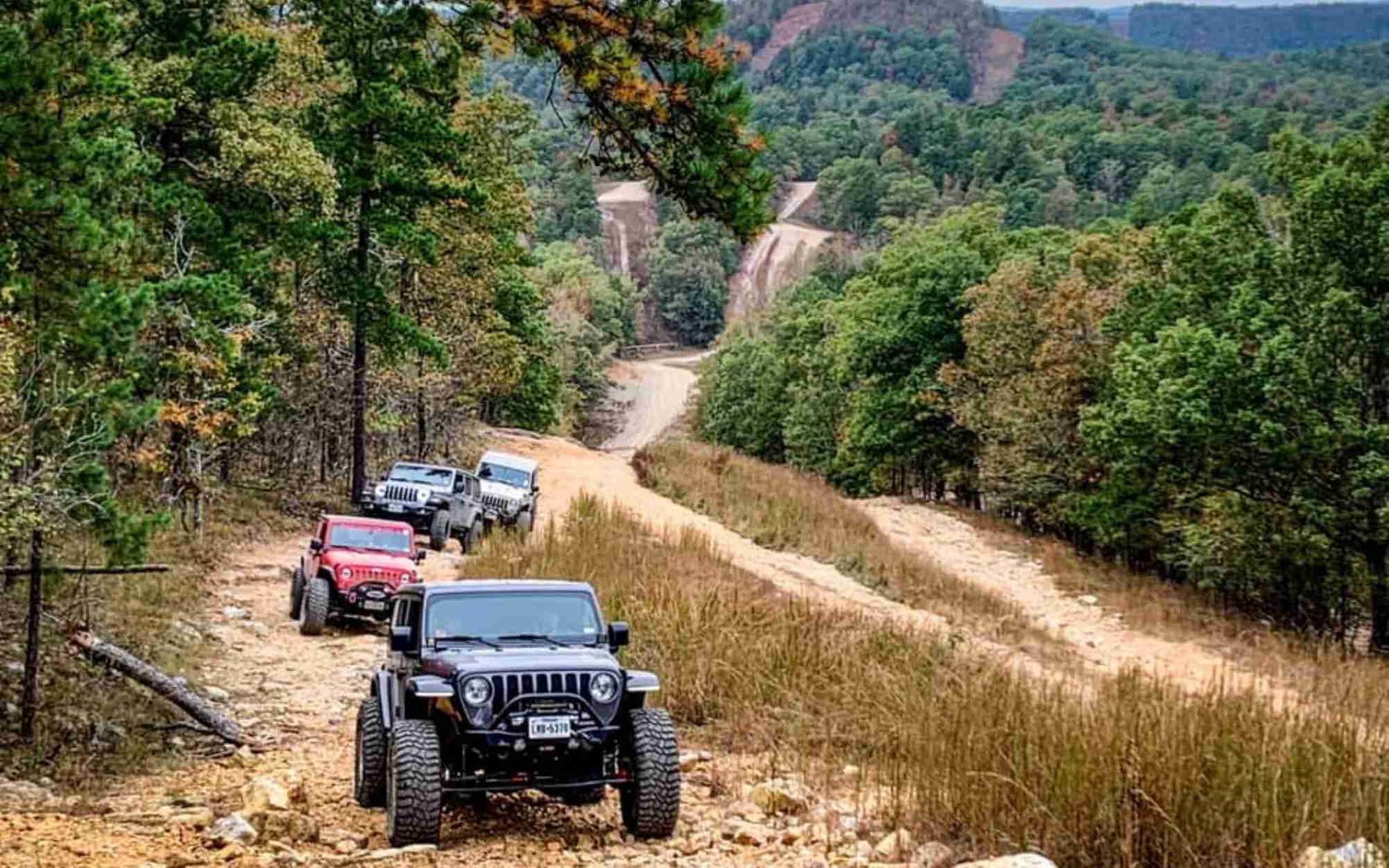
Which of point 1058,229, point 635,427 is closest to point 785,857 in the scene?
point 1058,229

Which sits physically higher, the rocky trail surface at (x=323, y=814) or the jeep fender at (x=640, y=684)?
the jeep fender at (x=640, y=684)

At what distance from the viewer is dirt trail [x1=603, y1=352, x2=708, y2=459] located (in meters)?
98.6

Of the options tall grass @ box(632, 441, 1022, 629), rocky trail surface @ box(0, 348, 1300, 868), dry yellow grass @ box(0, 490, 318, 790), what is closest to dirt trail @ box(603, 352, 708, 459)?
tall grass @ box(632, 441, 1022, 629)

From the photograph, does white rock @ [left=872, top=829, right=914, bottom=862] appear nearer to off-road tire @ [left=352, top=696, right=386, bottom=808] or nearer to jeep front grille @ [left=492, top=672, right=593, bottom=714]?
jeep front grille @ [left=492, top=672, right=593, bottom=714]

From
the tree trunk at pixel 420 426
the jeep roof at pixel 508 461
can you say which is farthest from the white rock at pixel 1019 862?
the tree trunk at pixel 420 426

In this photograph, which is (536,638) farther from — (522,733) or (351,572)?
(351,572)

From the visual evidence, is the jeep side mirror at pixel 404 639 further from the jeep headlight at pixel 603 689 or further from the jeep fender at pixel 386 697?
the jeep headlight at pixel 603 689

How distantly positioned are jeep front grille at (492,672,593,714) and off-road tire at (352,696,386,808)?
1.61 metres

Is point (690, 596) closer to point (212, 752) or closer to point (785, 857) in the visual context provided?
point (212, 752)

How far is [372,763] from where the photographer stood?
9.48 m

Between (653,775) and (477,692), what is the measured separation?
126 cm

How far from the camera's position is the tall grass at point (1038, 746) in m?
7.02

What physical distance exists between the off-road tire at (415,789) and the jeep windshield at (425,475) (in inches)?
793

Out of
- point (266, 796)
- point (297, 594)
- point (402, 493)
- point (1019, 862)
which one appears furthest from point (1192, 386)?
point (266, 796)
